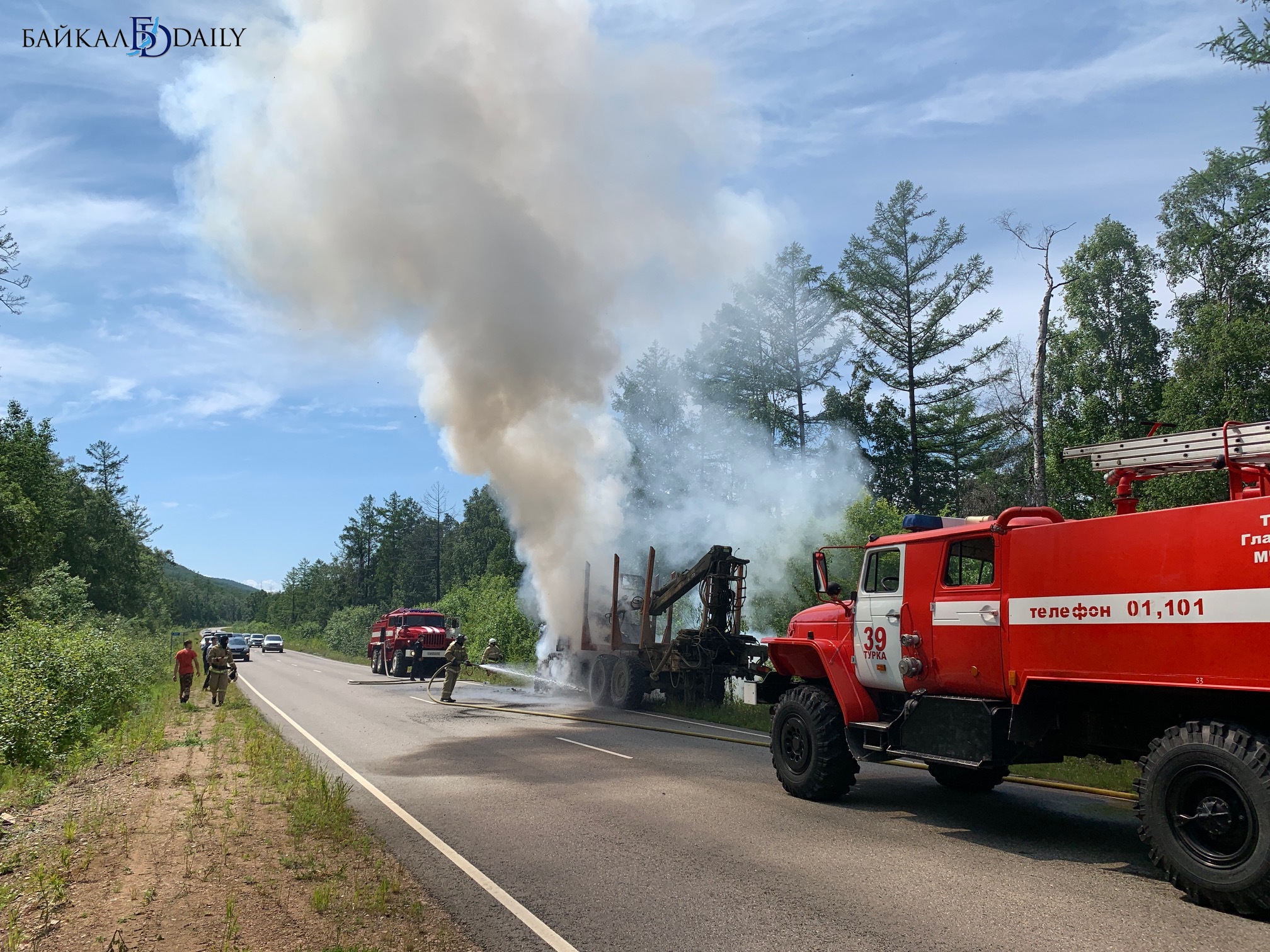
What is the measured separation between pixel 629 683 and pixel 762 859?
516 inches

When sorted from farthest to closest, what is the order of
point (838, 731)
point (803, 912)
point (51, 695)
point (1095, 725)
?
point (51, 695)
point (838, 731)
point (1095, 725)
point (803, 912)

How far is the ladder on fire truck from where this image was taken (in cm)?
627

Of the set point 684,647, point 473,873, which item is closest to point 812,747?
point 473,873

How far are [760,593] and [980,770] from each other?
657 inches

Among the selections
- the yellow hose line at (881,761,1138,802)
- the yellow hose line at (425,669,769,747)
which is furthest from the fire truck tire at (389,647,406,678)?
the yellow hose line at (881,761,1138,802)

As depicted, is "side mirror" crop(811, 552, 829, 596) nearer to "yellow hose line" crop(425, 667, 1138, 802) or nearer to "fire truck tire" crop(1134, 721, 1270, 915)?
"yellow hose line" crop(425, 667, 1138, 802)

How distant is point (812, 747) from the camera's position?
9062 mm

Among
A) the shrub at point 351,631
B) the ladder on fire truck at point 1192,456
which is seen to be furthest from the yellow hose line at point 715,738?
the shrub at point 351,631

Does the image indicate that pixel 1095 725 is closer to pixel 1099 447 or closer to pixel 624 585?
pixel 1099 447

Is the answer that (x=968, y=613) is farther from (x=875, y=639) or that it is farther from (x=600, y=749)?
(x=600, y=749)

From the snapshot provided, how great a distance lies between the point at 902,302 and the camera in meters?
38.7

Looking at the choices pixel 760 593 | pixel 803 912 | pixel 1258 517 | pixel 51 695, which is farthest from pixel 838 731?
pixel 760 593

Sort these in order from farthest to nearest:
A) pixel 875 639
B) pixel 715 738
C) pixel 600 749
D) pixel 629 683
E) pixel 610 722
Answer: pixel 629 683, pixel 610 722, pixel 715 738, pixel 600 749, pixel 875 639

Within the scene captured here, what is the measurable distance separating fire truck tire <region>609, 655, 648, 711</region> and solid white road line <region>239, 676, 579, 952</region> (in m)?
8.67
